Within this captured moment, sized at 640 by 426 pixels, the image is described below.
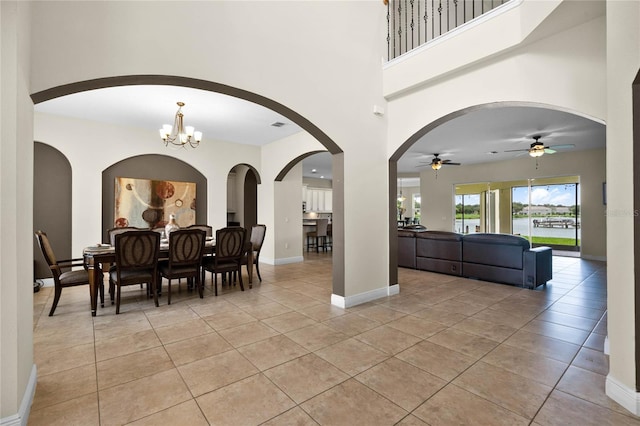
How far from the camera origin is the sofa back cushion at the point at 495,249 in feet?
15.2

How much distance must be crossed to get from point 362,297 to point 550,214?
30.4ft

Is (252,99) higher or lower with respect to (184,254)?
higher

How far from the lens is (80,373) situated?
7.23 feet

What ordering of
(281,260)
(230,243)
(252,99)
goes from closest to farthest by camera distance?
1. (252,99)
2. (230,243)
3. (281,260)

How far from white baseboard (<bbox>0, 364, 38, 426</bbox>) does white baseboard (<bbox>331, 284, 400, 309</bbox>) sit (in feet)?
9.38

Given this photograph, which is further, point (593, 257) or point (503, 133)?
point (593, 257)

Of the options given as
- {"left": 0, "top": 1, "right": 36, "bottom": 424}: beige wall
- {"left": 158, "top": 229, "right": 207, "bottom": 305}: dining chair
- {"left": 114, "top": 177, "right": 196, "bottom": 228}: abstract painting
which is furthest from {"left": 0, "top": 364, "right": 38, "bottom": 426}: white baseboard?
{"left": 114, "top": 177, "right": 196, "bottom": 228}: abstract painting

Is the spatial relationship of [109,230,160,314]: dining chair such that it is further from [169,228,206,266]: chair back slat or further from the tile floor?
the tile floor

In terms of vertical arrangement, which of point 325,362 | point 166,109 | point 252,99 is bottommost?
point 325,362

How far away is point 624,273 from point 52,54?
417 cm

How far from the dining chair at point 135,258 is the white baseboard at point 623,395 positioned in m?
4.40

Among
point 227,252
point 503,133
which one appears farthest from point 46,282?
point 503,133

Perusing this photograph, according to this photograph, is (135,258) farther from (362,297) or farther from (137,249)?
(362,297)

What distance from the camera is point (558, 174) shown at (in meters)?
7.73
